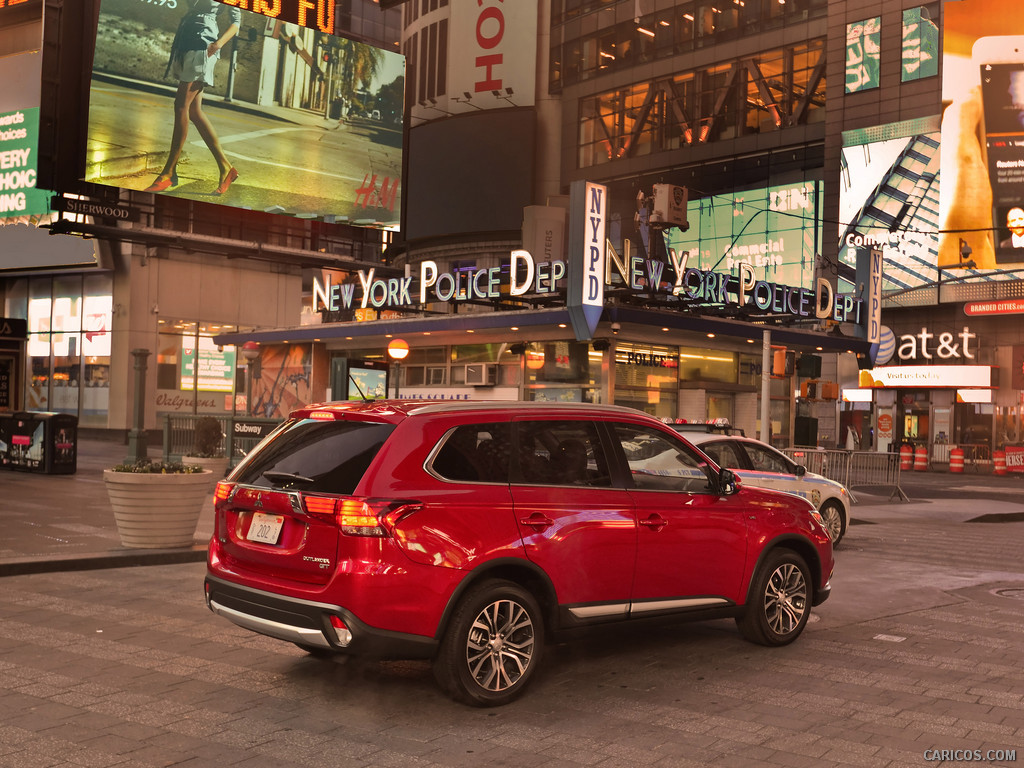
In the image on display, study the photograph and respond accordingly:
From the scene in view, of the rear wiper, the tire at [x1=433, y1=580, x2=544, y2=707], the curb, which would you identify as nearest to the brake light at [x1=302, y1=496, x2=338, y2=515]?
the rear wiper

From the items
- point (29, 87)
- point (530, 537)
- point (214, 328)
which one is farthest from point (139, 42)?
point (530, 537)

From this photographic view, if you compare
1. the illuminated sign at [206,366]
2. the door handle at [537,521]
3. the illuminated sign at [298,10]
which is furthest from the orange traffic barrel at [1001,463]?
the door handle at [537,521]

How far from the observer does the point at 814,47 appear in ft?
176

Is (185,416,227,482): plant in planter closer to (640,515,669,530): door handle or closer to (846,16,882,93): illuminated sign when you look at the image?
(640,515,669,530): door handle

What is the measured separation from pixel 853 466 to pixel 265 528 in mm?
20095

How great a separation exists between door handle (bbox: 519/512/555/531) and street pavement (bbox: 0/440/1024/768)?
0.91 m

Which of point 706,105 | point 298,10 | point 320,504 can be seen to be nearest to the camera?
point 320,504

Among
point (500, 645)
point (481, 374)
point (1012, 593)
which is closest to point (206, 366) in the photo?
point (481, 374)

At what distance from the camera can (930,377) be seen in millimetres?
48438

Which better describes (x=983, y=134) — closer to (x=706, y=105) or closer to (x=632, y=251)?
(x=706, y=105)

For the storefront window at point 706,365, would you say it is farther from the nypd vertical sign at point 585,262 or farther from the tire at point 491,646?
the tire at point 491,646

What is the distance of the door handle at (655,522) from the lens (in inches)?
281

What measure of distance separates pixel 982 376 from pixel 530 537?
1789 inches

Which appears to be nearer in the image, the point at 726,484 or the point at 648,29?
the point at 726,484
